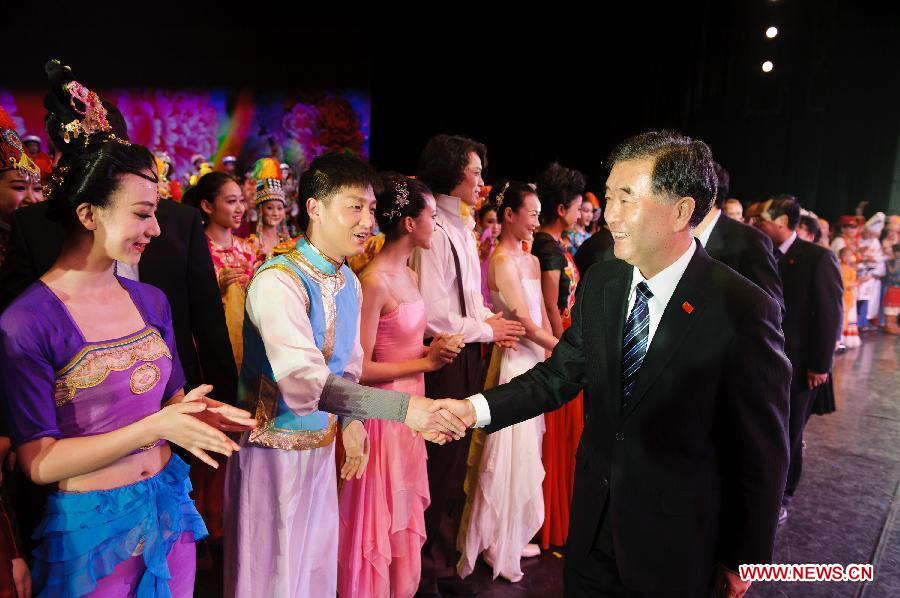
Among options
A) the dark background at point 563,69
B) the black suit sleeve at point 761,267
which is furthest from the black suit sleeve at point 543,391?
the dark background at point 563,69

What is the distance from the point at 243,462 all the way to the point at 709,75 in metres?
8.95

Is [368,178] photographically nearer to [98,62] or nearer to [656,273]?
[656,273]

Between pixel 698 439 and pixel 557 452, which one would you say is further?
pixel 557 452

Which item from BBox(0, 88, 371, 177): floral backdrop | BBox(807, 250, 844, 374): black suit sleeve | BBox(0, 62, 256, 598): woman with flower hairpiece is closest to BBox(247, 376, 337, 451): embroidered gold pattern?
BBox(0, 62, 256, 598): woman with flower hairpiece

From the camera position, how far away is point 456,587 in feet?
9.13

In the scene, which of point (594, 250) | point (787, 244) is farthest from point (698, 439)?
point (787, 244)

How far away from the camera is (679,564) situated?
62.9 inches

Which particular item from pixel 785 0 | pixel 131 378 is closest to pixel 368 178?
pixel 131 378

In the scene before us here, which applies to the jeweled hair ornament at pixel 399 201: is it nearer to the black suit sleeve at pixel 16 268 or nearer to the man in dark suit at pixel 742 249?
the black suit sleeve at pixel 16 268

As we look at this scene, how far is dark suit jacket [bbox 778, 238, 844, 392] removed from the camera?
12.5 feet

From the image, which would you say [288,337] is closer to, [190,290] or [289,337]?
[289,337]

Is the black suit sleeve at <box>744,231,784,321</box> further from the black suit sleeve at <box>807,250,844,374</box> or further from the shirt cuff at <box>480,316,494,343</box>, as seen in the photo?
the shirt cuff at <box>480,316,494,343</box>

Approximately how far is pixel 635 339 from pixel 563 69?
7543mm

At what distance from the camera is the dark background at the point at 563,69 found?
26.7 feet
